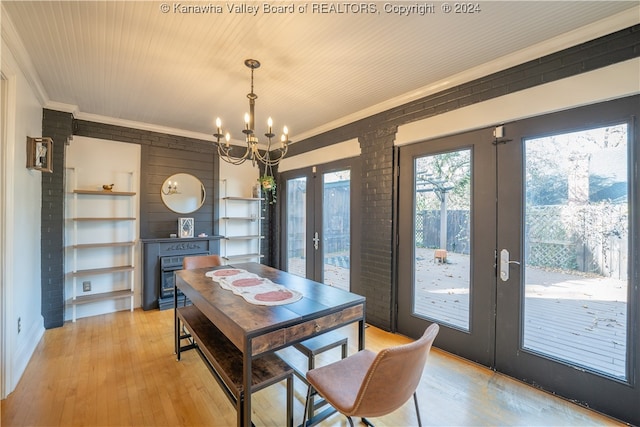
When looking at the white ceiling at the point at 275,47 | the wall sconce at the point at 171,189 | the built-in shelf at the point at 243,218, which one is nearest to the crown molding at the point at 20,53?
the white ceiling at the point at 275,47

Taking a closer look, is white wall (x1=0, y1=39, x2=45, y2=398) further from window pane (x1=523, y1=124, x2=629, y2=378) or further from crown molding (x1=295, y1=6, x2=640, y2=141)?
window pane (x1=523, y1=124, x2=629, y2=378)

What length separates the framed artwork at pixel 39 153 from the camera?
257cm

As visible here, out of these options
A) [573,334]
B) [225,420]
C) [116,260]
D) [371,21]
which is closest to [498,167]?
[573,334]

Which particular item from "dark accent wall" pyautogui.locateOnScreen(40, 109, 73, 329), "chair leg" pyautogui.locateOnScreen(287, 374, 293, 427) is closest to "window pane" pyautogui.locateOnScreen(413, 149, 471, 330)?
"chair leg" pyautogui.locateOnScreen(287, 374, 293, 427)

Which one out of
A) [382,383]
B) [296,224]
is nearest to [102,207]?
[296,224]

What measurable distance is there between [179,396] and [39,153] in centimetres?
264

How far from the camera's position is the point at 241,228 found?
16.5 feet

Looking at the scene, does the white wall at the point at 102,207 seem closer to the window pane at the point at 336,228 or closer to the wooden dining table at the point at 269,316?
the wooden dining table at the point at 269,316

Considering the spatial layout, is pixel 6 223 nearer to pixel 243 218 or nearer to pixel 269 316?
pixel 269 316

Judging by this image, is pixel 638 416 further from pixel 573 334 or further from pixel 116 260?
pixel 116 260

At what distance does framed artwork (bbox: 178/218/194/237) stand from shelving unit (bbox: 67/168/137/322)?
1.91ft

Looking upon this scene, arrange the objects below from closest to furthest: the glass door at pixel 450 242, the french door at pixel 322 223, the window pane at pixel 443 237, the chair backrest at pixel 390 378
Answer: the chair backrest at pixel 390 378, the glass door at pixel 450 242, the window pane at pixel 443 237, the french door at pixel 322 223

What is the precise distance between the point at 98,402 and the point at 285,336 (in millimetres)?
1606

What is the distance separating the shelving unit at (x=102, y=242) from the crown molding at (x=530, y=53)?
3686mm
